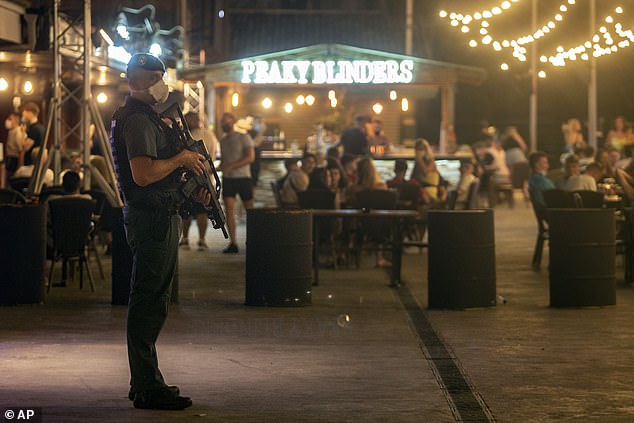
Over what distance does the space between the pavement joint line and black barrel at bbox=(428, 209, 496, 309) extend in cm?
39

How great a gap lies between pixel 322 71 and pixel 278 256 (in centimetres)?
1662

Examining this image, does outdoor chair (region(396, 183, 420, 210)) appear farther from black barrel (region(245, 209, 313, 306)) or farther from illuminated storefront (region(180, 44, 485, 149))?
illuminated storefront (region(180, 44, 485, 149))

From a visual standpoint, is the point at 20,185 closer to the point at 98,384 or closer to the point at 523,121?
the point at 98,384

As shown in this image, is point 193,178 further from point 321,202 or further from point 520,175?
point 520,175

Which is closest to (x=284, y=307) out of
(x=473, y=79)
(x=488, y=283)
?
(x=488, y=283)

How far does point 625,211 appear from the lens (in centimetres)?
1531

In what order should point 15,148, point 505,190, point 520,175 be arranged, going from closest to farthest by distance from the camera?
point 15,148, point 505,190, point 520,175

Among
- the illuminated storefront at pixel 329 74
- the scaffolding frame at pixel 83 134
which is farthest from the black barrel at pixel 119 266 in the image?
the illuminated storefront at pixel 329 74

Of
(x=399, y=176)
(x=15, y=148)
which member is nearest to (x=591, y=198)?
(x=399, y=176)

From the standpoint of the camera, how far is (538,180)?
1764cm

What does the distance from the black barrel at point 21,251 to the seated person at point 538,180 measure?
6.98 m

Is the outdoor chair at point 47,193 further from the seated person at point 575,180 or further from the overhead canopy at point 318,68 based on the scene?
the overhead canopy at point 318,68

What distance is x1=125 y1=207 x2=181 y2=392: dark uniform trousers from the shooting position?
7832 millimetres

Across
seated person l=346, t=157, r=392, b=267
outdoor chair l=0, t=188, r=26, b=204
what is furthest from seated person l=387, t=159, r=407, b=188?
outdoor chair l=0, t=188, r=26, b=204
